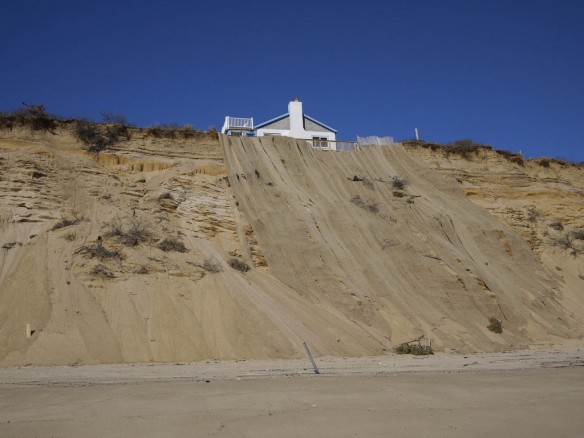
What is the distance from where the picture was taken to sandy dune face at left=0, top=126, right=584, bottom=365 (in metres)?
14.9

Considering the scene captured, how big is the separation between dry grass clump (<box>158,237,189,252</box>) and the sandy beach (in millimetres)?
6427

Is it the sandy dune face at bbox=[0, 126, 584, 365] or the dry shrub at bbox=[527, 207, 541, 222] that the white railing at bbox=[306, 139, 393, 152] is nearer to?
the sandy dune face at bbox=[0, 126, 584, 365]

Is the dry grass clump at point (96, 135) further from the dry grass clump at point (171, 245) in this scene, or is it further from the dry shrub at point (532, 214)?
the dry shrub at point (532, 214)

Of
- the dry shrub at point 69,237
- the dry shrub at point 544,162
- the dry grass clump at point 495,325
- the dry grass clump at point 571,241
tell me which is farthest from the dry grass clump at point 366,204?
Result: the dry shrub at point 544,162

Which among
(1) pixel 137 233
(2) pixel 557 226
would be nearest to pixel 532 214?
(2) pixel 557 226

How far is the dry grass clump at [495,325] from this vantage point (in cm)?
1962

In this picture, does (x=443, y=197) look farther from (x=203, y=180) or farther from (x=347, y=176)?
(x=203, y=180)

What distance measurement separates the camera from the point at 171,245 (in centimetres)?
1827

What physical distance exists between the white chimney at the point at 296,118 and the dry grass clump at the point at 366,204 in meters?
10.1

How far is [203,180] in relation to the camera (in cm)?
2253

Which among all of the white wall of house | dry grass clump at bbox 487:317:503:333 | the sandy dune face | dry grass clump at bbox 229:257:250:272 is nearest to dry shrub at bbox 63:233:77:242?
the sandy dune face

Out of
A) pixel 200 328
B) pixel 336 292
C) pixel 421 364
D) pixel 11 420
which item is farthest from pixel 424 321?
→ pixel 11 420

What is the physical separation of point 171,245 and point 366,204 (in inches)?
404

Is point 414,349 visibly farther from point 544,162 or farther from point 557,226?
point 544,162
